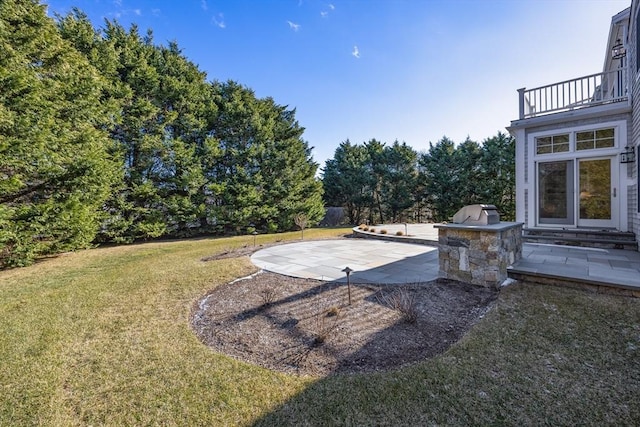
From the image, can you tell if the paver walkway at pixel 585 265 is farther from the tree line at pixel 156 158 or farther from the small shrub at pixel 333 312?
the tree line at pixel 156 158

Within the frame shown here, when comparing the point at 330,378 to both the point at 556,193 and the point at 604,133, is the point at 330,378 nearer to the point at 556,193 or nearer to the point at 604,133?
the point at 556,193

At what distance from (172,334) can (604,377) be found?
4.17 metres

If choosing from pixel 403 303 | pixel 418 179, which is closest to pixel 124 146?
pixel 403 303

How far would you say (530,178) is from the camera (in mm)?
7336

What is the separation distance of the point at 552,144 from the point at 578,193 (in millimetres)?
1398

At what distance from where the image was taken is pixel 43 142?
6.59 meters

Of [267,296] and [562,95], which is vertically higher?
[562,95]

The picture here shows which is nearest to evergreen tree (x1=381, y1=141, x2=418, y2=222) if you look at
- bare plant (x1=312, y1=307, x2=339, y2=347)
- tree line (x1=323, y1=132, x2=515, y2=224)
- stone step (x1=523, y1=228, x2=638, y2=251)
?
tree line (x1=323, y1=132, x2=515, y2=224)

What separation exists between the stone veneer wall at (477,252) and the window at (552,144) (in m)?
4.06

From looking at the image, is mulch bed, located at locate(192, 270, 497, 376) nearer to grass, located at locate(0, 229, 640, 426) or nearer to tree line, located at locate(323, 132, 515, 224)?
grass, located at locate(0, 229, 640, 426)

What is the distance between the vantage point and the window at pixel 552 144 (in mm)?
6969

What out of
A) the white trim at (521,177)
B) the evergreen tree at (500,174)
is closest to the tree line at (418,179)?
the evergreen tree at (500,174)

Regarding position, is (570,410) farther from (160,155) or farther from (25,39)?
(160,155)

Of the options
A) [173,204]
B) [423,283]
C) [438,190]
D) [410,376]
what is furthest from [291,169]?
[410,376]
